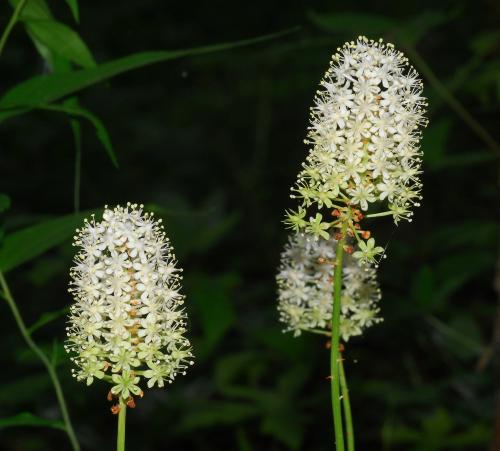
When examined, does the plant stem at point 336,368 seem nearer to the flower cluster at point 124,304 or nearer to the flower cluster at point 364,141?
the flower cluster at point 364,141

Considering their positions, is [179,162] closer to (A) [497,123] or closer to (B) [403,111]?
(A) [497,123]

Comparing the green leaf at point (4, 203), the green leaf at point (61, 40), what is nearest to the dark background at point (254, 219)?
the green leaf at point (61, 40)

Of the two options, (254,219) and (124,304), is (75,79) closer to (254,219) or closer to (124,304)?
(124,304)

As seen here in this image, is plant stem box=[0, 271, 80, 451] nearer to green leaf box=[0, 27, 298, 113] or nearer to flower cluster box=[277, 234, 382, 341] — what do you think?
green leaf box=[0, 27, 298, 113]

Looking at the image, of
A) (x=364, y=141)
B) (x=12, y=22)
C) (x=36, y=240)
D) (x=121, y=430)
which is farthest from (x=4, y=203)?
(x=364, y=141)

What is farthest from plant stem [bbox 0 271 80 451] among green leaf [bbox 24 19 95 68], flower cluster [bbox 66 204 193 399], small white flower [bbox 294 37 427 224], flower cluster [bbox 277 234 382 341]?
small white flower [bbox 294 37 427 224]
